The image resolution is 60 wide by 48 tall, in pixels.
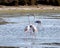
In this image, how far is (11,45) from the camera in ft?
53.1

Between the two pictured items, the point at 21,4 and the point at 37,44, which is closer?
the point at 37,44

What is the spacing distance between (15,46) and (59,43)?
1986mm

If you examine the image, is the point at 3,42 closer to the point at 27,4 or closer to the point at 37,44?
the point at 37,44

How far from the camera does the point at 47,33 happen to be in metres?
20.3

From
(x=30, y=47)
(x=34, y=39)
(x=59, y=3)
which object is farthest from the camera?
(x=59, y=3)

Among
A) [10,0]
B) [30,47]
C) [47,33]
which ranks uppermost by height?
[30,47]

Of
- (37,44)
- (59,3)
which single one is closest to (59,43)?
(37,44)

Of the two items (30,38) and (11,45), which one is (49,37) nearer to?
(30,38)

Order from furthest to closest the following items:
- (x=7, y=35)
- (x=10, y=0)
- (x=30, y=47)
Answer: (x=10, y=0) < (x=7, y=35) < (x=30, y=47)

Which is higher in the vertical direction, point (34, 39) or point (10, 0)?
point (34, 39)

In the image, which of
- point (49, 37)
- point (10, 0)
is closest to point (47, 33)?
point (49, 37)

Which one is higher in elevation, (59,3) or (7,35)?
(7,35)

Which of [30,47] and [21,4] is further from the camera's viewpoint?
[21,4]

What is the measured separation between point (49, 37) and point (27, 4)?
33.2 m
